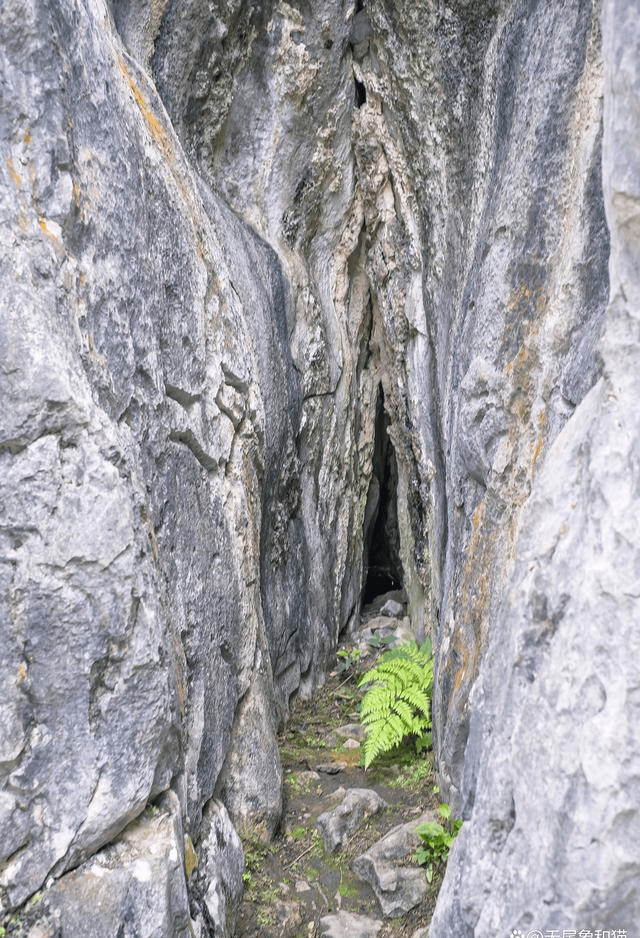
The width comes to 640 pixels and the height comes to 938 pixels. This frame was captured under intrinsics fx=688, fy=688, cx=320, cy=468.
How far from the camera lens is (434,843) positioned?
4.05 meters

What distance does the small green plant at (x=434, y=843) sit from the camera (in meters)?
4.02

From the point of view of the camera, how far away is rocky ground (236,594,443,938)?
3854mm

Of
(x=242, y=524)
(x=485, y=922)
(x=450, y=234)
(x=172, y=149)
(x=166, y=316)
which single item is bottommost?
(x=485, y=922)

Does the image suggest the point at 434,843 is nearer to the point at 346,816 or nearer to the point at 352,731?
the point at 346,816

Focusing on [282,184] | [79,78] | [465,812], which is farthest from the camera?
[282,184]

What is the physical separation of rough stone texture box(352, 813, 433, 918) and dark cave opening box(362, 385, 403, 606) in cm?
612

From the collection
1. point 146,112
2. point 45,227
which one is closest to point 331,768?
point 45,227

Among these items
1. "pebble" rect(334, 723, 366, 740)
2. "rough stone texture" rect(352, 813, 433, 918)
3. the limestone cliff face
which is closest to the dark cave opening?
"pebble" rect(334, 723, 366, 740)

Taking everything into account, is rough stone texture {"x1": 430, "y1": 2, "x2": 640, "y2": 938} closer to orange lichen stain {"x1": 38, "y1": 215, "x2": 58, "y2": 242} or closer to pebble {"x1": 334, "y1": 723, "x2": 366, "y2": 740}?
orange lichen stain {"x1": 38, "y1": 215, "x2": 58, "y2": 242}

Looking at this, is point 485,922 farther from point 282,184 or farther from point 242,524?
point 282,184

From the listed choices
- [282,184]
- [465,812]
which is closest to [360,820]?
[465,812]

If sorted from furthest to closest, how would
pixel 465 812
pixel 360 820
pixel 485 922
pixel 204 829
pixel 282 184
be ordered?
pixel 282 184 → pixel 360 820 → pixel 204 829 → pixel 465 812 → pixel 485 922

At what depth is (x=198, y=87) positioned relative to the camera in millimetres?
5719

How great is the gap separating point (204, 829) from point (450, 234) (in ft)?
14.9
